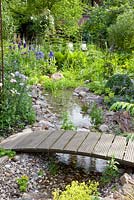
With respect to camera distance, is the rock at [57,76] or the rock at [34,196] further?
the rock at [57,76]

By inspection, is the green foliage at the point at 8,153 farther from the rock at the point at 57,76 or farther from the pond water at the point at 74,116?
the rock at the point at 57,76

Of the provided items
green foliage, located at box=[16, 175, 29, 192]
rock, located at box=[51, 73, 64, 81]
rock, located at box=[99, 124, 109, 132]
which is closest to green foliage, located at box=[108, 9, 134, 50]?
rock, located at box=[51, 73, 64, 81]

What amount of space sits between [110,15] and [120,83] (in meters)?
5.74

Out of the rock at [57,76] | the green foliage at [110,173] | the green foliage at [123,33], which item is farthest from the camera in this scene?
the green foliage at [123,33]

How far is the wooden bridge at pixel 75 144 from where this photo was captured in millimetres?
4043

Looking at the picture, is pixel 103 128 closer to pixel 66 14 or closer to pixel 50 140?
pixel 50 140

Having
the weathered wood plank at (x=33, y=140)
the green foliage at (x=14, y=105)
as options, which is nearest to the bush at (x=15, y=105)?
the green foliage at (x=14, y=105)

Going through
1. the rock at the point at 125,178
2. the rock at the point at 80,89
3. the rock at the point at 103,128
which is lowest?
the rock at the point at 125,178

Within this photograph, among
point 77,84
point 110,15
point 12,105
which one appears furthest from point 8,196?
point 110,15

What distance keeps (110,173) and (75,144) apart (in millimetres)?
596

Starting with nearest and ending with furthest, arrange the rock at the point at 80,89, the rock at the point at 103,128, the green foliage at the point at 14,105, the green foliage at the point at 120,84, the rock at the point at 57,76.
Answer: the green foliage at the point at 14,105 < the rock at the point at 103,128 < the green foliage at the point at 120,84 < the rock at the point at 80,89 < the rock at the point at 57,76

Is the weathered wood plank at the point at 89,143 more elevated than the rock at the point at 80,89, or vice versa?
the rock at the point at 80,89

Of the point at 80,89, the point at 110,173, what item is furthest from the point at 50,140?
the point at 80,89

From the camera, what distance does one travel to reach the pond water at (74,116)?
4258mm
